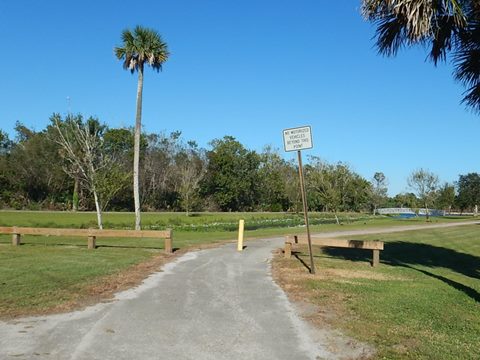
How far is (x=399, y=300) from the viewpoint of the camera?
29.2ft

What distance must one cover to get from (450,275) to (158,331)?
903cm

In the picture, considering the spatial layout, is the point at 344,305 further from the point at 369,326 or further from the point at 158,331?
the point at 158,331

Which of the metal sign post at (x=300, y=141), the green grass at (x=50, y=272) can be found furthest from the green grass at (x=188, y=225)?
the metal sign post at (x=300, y=141)

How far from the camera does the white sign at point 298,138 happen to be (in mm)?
11992

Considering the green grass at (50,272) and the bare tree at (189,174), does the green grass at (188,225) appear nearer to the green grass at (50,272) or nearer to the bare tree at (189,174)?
the green grass at (50,272)

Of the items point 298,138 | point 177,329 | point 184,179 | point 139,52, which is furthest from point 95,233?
point 184,179

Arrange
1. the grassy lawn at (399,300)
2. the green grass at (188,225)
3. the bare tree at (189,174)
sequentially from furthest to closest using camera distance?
1. the bare tree at (189,174)
2. the green grass at (188,225)
3. the grassy lawn at (399,300)

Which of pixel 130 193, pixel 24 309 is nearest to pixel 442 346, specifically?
pixel 24 309

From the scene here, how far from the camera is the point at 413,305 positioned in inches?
332

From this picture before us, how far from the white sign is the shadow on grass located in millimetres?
4452

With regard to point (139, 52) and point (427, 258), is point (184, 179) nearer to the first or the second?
point (139, 52)

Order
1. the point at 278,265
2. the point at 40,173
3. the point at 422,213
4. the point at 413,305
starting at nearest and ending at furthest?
1. the point at 413,305
2. the point at 278,265
3. the point at 40,173
4. the point at 422,213

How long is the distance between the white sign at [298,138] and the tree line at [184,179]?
39.4 metres

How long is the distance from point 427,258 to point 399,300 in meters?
9.51
